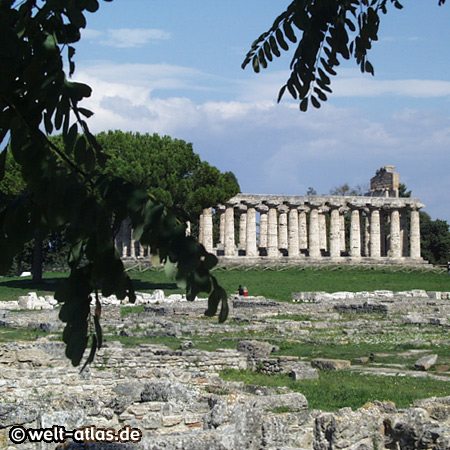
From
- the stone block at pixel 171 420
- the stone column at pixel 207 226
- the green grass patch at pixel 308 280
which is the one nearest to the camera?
the stone block at pixel 171 420

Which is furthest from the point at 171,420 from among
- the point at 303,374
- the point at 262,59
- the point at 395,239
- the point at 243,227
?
the point at 395,239

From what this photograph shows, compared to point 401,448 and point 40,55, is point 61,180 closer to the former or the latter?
point 40,55

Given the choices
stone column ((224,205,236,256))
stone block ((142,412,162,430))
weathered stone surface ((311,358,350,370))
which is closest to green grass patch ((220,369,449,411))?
weathered stone surface ((311,358,350,370))

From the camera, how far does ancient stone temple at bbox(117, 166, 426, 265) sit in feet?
236

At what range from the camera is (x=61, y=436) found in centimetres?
981

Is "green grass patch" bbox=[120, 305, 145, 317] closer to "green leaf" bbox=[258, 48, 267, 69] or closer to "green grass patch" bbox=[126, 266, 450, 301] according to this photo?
"green grass patch" bbox=[126, 266, 450, 301]

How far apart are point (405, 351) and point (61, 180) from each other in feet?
73.3

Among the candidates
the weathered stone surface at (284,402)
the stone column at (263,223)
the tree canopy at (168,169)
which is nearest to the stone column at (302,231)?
the stone column at (263,223)

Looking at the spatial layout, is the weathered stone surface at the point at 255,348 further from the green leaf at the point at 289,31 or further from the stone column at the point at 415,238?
the stone column at the point at 415,238

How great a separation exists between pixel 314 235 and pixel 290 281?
67.3 ft

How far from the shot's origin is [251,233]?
7300 centimetres

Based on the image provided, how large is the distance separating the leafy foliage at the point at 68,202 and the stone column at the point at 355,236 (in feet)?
237

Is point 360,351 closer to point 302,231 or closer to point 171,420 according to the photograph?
point 171,420

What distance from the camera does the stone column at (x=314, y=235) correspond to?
7425 centimetres
